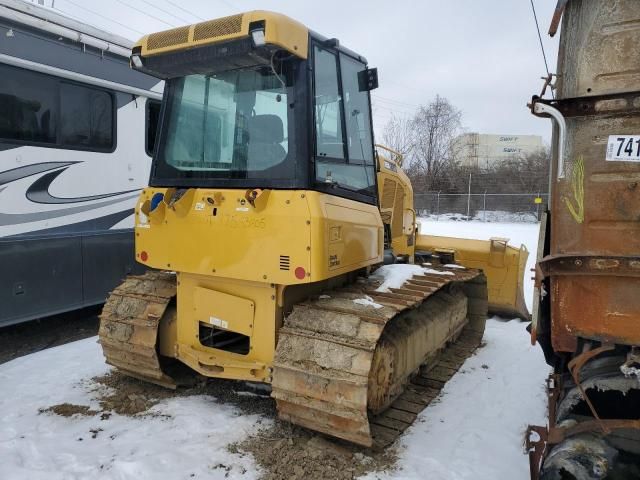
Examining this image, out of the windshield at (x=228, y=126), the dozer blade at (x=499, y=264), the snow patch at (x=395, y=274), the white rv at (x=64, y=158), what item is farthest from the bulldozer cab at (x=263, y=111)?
the dozer blade at (x=499, y=264)

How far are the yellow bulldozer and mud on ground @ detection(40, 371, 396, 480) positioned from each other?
0.53 feet

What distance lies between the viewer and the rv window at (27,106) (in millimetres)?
5316

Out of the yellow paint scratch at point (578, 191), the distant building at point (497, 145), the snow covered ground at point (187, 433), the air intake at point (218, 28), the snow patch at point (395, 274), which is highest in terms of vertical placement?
the distant building at point (497, 145)

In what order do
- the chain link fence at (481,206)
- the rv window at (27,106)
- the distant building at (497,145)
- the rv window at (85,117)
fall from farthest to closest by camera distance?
the distant building at (497,145) → the chain link fence at (481,206) → the rv window at (85,117) → the rv window at (27,106)

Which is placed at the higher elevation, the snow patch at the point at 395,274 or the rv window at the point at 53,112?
the rv window at the point at 53,112

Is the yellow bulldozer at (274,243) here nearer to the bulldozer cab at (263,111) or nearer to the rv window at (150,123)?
the bulldozer cab at (263,111)

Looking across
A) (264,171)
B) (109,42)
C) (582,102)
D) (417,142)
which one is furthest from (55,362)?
(417,142)

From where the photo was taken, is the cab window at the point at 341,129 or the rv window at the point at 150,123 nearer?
the cab window at the point at 341,129

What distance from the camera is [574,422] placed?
8.12 ft

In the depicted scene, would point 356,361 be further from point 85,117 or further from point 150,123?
point 150,123

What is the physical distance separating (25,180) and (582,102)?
Answer: 5305 mm

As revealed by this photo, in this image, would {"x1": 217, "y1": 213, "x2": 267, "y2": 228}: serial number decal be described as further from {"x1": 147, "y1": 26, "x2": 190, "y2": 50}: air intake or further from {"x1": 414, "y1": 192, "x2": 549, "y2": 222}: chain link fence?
{"x1": 414, "y1": 192, "x2": 549, "y2": 222}: chain link fence

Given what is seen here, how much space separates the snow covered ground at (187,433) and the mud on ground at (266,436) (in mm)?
78

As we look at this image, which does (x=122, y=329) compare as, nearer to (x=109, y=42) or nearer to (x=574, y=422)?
(x=574, y=422)
